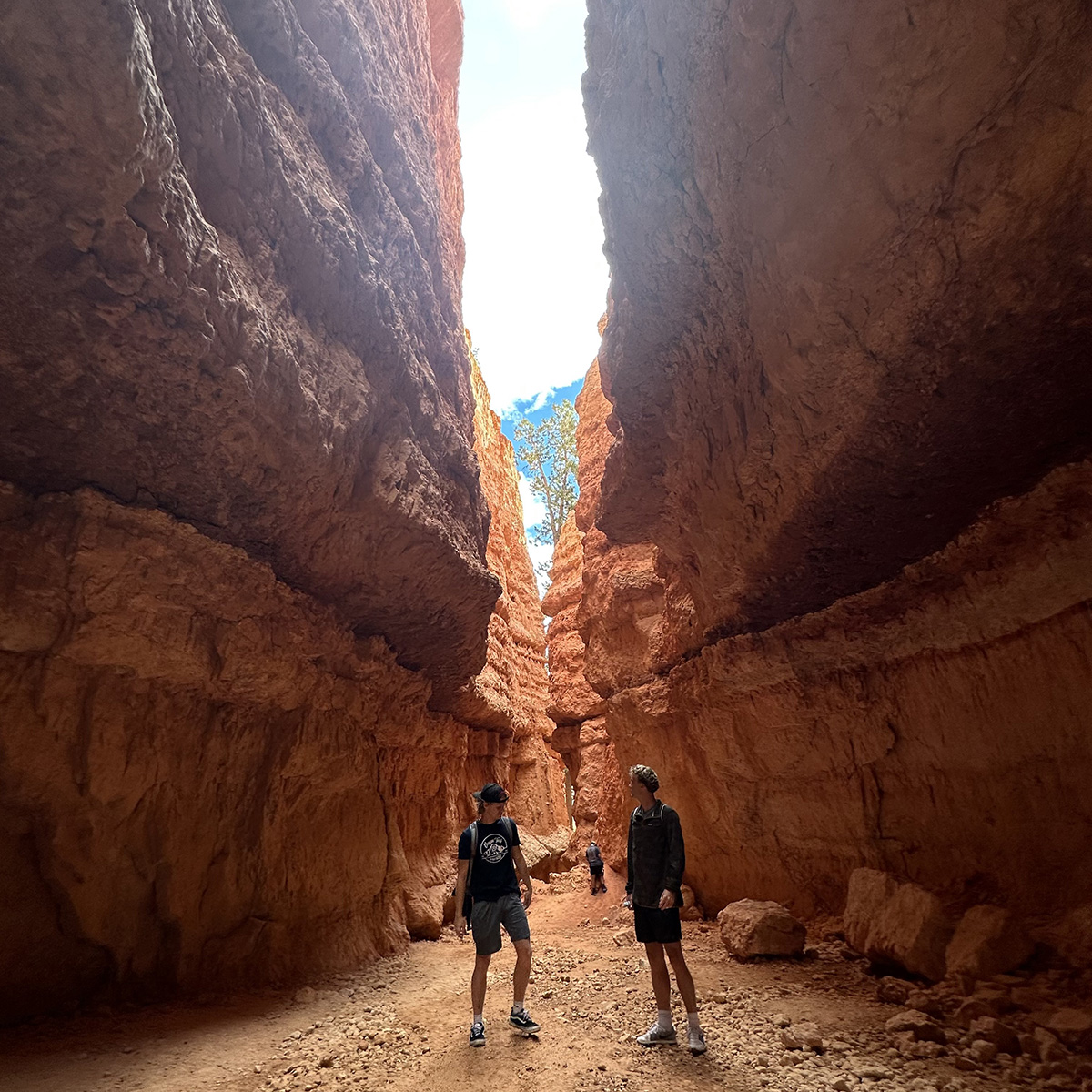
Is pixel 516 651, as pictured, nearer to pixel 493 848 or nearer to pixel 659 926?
pixel 493 848

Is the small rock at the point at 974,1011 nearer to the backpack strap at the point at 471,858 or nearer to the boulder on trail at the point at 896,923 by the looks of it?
the boulder on trail at the point at 896,923

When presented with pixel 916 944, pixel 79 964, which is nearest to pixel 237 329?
pixel 79 964

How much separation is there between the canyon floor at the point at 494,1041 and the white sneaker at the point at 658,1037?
0.05m

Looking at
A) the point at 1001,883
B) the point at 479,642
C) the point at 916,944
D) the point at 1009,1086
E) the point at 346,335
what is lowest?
the point at 1009,1086

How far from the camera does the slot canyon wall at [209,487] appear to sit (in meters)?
3.23

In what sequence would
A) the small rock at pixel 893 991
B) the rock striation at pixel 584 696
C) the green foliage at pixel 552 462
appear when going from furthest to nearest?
the green foliage at pixel 552 462
the rock striation at pixel 584 696
the small rock at pixel 893 991

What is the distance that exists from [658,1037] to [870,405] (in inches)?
168

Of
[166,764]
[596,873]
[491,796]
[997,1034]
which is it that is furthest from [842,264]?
[596,873]

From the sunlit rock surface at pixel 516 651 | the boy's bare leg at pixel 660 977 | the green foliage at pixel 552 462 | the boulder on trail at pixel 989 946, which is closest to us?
the boy's bare leg at pixel 660 977

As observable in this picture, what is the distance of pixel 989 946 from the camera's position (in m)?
3.80

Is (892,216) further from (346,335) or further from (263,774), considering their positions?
(263,774)

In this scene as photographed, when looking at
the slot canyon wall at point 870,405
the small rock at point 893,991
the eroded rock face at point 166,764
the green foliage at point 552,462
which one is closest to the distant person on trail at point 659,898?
the small rock at point 893,991

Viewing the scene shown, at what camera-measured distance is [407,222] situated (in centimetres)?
658

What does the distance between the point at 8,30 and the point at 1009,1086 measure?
6.40 m
